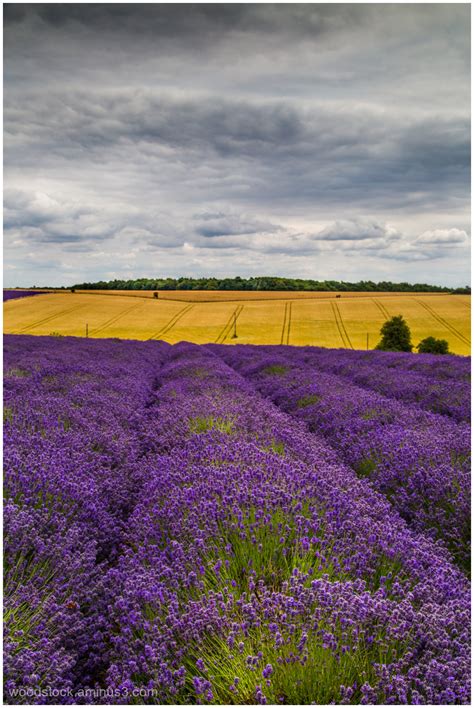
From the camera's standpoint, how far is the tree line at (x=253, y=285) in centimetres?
7719

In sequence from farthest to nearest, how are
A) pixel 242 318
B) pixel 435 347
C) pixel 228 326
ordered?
pixel 242 318 → pixel 228 326 → pixel 435 347

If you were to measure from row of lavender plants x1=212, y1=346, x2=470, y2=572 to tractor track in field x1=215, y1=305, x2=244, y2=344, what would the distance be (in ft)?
101

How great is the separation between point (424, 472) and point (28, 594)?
3.13 m

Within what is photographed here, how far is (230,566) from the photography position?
8.13ft

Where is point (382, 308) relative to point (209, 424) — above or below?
above

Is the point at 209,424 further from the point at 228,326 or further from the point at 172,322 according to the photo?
the point at 172,322

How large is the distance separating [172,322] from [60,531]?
142 feet

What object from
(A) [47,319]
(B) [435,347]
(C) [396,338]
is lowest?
(B) [435,347]

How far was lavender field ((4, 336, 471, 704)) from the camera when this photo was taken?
177 centimetres

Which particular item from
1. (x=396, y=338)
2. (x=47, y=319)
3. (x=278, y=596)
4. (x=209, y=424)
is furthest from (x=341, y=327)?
(x=278, y=596)

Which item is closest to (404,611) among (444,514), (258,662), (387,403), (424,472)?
(258,662)

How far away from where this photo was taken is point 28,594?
2.29 meters

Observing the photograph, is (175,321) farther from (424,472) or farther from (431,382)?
(424,472)

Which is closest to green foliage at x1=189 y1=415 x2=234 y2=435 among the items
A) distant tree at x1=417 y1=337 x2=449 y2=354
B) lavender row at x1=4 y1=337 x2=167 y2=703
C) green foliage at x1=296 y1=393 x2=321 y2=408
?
lavender row at x1=4 y1=337 x2=167 y2=703
